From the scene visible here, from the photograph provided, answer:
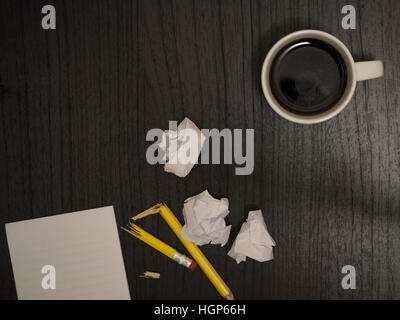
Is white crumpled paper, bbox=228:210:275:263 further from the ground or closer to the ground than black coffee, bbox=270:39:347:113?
closer to the ground

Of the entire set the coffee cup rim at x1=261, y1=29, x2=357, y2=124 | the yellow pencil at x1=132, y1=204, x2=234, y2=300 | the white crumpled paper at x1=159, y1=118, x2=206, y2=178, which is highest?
the coffee cup rim at x1=261, y1=29, x2=357, y2=124

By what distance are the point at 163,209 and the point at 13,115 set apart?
309mm

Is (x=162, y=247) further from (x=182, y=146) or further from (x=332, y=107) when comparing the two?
(x=332, y=107)

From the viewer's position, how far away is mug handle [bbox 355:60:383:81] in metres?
0.48

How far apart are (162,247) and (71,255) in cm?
16

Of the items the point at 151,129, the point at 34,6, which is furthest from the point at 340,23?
the point at 34,6

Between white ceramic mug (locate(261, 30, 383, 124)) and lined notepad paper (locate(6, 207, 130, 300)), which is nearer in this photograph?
white ceramic mug (locate(261, 30, 383, 124))

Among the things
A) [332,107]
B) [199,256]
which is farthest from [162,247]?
[332,107]

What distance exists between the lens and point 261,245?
0.55 meters

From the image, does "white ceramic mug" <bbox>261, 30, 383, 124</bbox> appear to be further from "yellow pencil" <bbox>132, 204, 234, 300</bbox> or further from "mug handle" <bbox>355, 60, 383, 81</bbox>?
"yellow pencil" <bbox>132, 204, 234, 300</bbox>

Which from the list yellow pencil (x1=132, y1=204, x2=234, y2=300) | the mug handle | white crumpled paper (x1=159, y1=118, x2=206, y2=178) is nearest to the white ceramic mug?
the mug handle

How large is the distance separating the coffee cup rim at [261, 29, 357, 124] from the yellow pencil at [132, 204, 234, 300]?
24cm

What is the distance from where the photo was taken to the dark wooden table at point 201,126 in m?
0.55

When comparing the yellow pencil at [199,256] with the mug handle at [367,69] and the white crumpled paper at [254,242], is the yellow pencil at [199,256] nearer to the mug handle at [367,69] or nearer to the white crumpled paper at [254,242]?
the white crumpled paper at [254,242]
